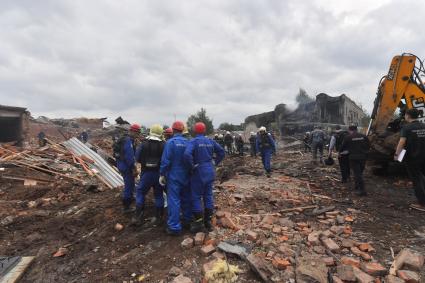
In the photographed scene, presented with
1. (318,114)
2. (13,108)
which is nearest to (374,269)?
(13,108)

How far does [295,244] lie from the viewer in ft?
13.3

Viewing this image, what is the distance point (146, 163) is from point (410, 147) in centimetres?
458

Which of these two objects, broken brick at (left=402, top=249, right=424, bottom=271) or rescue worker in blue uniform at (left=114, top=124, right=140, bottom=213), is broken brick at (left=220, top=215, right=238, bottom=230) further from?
broken brick at (left=402, top=249, right=424, bottom=271)

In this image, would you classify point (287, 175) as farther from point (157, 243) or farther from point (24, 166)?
point (24, 166)

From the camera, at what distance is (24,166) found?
9.61 metres

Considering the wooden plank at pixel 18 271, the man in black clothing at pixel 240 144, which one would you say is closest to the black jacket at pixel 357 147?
the wooden plank at pixel 18 271

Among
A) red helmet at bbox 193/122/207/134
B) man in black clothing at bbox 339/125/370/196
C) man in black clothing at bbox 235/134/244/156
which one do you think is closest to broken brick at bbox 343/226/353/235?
man in black clothing at bbox 339/125/370/196

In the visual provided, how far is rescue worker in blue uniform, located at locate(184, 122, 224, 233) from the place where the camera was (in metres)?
4.55

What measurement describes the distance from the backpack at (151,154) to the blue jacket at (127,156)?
0.51m

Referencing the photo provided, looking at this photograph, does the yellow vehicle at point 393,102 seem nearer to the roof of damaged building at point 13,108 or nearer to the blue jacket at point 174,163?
the blue jacket at point 174,163

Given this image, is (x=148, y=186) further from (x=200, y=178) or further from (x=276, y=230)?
(x=276, y=230)

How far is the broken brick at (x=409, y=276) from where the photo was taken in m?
3.07

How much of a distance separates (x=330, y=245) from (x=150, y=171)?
2.86m

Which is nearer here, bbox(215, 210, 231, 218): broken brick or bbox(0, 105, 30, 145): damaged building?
bbox(215, 210, 231, 218): broken brick
